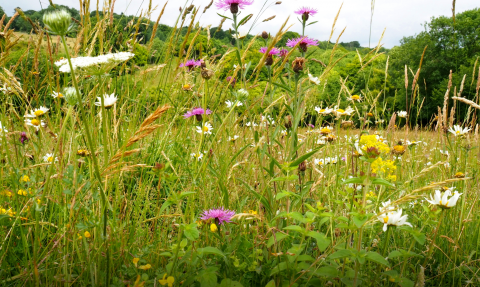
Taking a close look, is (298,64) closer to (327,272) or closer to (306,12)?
(306,12)

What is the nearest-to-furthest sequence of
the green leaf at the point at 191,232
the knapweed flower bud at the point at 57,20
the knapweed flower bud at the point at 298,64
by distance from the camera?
the knapweed flower bud at the point at 57,20 < the green leaf at the point at 191,232 < the knapweed flower bud at the point at 298,64

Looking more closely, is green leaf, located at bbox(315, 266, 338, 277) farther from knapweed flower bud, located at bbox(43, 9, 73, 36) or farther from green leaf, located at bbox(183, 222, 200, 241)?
knapweed flower bud, located at bbox(43, 9, 73, 36)

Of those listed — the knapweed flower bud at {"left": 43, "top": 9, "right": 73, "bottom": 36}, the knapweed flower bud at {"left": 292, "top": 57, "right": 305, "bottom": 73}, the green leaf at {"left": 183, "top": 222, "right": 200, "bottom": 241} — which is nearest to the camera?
the knapweed flower bud at {"left": 43, "top": 9, "right": 73, "bottom": 36}

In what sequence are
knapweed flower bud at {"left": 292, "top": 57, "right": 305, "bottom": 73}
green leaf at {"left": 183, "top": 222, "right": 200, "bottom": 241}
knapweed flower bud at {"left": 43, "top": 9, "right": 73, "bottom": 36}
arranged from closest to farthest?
knapweed flower bud at {"left": 43, "top": 9, "right": 73, "bottom": 36} → green leaf at {"left": 183, "top": 222, "right": 200, "bottom": 241} → knapweed flower bud at {"left": 292, "top": 57, "right": 305, "bottom": 73}

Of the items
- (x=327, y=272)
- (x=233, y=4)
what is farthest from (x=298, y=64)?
(x=327, y=272)

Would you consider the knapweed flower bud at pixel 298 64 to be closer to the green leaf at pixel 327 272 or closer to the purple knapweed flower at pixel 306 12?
the purple knapweed flower at pixel 306 12

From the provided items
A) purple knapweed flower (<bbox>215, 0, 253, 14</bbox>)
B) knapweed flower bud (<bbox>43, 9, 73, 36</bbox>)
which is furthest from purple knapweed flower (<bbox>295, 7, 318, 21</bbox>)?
knapweed flower bud (<bbox>43, 9, 73, 36</bbox>)

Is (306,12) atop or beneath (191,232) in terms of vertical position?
atop

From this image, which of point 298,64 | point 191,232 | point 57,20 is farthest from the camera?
point 298,64

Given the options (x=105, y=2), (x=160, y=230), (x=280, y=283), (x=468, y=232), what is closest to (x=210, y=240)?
(x=160, y=230)

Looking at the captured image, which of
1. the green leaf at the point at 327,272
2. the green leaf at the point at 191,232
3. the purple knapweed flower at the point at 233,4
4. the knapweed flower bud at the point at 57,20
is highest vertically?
the purple knapweed flower at the point at 233,4

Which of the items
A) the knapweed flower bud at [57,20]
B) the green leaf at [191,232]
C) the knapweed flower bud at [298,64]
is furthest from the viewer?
the knapweed flower bud at [298,64]

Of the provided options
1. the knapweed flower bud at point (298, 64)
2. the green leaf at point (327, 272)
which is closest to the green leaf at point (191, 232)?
the green leaf at point (327, 272)

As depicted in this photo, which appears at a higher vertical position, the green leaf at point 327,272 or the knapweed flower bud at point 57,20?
the knapweed flower bud at point 57,20
